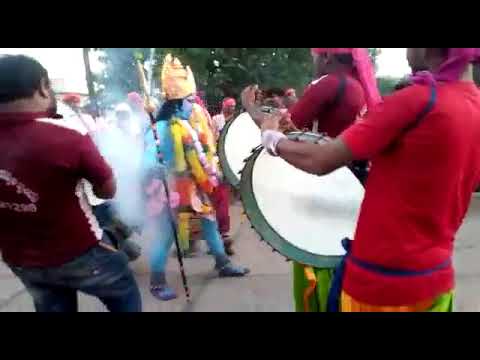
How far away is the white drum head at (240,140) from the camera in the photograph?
270 centimetres

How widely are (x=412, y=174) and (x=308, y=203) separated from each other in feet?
1.96

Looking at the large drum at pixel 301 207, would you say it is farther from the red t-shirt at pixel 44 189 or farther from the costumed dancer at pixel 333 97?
the red t-shirt at pixel 44 189

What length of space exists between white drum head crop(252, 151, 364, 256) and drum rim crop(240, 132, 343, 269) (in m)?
0.01

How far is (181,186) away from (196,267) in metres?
0.86

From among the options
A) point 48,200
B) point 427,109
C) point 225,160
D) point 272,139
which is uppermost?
point 427,109

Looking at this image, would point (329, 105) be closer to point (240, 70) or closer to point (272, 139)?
point (272, 139)

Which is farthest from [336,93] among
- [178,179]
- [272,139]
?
[178,179]

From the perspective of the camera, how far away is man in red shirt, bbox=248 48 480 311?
1430 millimetres

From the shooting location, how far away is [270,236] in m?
1.97

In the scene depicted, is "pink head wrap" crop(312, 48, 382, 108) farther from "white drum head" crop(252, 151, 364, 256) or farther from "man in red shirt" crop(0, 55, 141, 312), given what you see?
"man in red shirt" crop(0, 55, 141, 312)

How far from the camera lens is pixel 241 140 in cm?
279

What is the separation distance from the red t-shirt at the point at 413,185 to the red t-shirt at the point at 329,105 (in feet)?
2.01

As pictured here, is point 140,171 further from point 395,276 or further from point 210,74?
point 210,74

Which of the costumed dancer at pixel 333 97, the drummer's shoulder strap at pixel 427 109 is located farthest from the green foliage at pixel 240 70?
the drummer's shoulder strap at pixel 427 109
